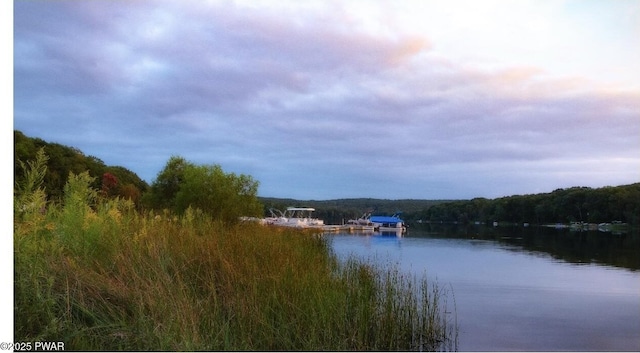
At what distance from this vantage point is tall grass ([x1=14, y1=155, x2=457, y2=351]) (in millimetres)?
3713

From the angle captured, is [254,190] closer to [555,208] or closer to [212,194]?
[212,194]

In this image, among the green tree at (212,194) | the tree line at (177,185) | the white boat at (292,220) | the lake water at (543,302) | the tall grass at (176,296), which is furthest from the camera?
the white boat at (292,220)

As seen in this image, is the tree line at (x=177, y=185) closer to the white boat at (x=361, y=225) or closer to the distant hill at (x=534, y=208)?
the distant hill at (x=534, y=208)

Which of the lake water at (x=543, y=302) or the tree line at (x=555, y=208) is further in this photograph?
the tree line at (x=555, y=208)

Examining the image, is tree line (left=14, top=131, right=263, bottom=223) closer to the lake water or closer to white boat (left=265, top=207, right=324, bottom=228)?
the lake water

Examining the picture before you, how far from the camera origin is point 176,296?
13.8 feet

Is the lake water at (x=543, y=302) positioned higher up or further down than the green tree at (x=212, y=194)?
further down

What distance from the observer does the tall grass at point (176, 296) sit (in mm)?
3713

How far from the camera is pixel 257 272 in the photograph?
16.9 feet

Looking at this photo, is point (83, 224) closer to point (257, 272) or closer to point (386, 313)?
point (257, 272)

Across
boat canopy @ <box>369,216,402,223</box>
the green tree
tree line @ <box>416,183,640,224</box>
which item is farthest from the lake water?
boat canopy @ <box>369,216,402,223</box>

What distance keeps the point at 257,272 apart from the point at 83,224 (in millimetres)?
1620

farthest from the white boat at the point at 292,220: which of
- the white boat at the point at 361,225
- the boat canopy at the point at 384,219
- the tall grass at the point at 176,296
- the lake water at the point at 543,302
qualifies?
the tall grass at the point at 176,296
